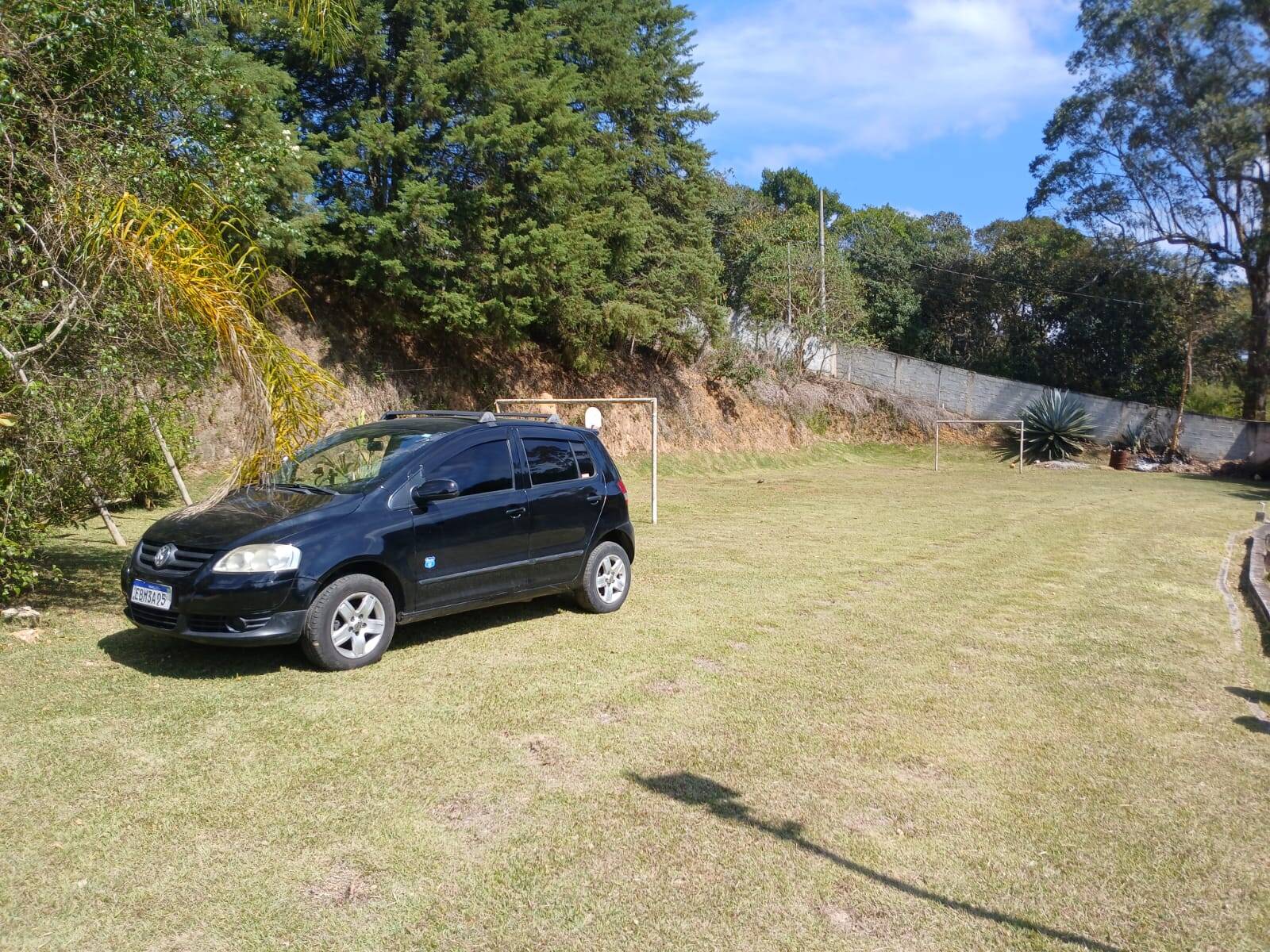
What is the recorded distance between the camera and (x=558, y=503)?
25.4 feet

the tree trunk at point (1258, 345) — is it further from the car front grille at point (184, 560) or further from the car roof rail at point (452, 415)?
the car front grille at point (184, 560)

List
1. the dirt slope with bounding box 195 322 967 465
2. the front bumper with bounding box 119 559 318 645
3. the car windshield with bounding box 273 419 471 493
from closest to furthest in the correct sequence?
1. the front bumper with bounding box 119 559 318 645
2. the car windshield with bounding box 273 419 471 493
3. the dirt slope with bounding box 195 322 967 465

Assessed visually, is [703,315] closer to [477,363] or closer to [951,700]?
[477,363]

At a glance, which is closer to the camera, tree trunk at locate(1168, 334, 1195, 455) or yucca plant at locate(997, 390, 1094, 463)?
yucca plant at locate(997, 390, 1094, 463)

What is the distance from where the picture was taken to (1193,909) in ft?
11.9

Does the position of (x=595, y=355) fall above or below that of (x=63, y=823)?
above

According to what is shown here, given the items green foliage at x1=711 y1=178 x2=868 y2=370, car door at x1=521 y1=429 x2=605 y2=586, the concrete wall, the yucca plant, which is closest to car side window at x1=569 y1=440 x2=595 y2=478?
car door at x1=521 y1=429 x2=605 y2=586

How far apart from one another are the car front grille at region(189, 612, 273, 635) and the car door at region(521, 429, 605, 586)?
220 centimetres

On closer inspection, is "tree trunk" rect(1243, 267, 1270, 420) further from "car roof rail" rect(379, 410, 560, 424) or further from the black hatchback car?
"car roof rail" rect(379, 410, 560, 424)

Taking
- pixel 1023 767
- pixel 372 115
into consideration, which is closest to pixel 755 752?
pixel 1023 767

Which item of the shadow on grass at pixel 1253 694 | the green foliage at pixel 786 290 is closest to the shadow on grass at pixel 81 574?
the shadow on grass at pixel 1253 694

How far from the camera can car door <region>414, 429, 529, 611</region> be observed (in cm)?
678

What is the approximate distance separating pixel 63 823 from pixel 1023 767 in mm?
4491

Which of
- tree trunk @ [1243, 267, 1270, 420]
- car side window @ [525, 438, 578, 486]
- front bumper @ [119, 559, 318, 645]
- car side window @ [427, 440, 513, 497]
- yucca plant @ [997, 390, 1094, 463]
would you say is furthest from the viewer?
yucca plant @ [997, 390, 1094, 463]
